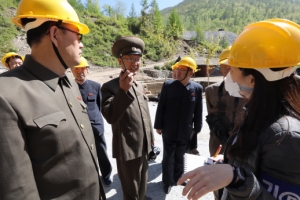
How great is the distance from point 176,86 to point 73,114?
96.9 inches

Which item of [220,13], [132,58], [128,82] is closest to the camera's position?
[128,82]

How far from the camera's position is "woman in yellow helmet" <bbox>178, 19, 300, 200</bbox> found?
100 cm

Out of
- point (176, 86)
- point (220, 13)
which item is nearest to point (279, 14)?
point (220, 13)

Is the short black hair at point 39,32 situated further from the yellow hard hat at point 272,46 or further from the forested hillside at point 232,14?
the forested hillside at point 232,14

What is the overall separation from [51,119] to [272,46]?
1211mm

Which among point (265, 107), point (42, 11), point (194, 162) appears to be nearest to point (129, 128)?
point (194, 162)

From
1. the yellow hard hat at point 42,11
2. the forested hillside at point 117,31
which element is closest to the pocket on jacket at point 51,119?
the yellow hard hat at point 42,11

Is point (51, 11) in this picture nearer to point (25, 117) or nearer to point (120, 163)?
point (25, 117)

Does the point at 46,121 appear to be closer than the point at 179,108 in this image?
Yes

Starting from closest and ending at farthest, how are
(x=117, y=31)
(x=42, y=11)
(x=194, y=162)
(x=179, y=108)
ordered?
1. (x=42, y=11)
2. (x=194, y=162)
3. (x=179, y=108)
4. (x=117, y=31)

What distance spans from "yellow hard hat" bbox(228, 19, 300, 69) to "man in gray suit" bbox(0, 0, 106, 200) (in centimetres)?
104

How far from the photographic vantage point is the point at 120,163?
9.02 feet

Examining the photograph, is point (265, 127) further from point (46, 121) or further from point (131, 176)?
point (131, 176)

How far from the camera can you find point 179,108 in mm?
3721
